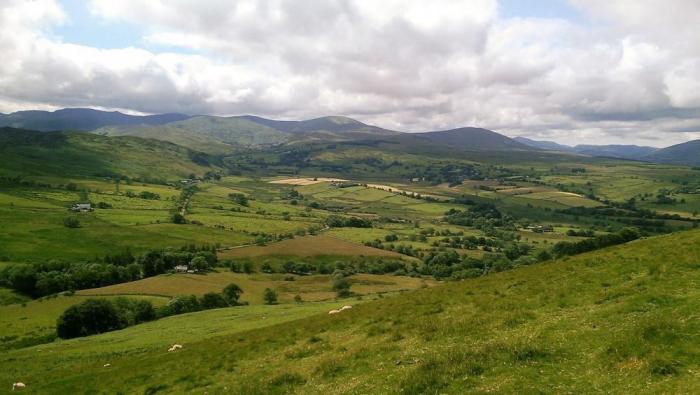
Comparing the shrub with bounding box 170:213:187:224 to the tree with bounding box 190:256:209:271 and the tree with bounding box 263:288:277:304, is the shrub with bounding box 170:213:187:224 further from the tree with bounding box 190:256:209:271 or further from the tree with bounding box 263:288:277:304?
A: the tree with bounding box 263:288:277:304

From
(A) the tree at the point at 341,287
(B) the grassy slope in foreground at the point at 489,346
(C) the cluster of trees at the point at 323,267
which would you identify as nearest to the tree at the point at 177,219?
(C) the cluster of trees at the point at 323,267

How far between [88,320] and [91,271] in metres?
55.8

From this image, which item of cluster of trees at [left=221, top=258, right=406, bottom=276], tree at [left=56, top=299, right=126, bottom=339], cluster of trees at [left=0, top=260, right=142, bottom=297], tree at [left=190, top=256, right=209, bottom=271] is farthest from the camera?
cluster of trees at [left=221, top=258, right=406, bottom=276]

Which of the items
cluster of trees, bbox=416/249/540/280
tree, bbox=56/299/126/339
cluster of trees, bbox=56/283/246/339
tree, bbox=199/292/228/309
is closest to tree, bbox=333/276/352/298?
cluster of trees, bbox=56/283/246/339

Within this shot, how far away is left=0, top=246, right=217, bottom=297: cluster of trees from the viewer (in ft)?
360

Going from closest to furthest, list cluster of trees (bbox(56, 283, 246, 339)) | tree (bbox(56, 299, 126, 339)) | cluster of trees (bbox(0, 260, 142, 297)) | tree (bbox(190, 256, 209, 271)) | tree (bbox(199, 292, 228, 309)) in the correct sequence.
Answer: tree (bbox(56, 299, 126, 339)), cluster of trees (bbox(56, 283, 246, 339)), tree (bbox(199, 292, 228, 309)), cluster of trees (bbox(0, 260, 142, 297)), tree (bbox(190, 256, 209, 271))

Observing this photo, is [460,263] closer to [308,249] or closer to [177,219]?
[308,249]

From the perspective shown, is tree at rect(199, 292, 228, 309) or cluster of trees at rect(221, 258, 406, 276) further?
cluster of trees at rect(221, 258, 406, 276)

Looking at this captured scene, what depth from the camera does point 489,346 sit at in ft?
65.1

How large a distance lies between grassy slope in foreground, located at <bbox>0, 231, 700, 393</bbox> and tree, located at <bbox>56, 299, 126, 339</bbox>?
998 inches

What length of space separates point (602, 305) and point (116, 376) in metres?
31.8

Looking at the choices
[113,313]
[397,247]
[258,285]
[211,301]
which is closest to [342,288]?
[258,285]

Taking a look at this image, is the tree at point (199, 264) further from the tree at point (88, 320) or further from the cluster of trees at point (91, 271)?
the tree at point (88, 320)

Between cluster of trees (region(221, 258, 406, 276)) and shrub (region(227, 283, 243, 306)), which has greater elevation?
shrub (region(227, 283, 243, 306))
